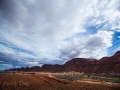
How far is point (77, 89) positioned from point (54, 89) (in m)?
3.06

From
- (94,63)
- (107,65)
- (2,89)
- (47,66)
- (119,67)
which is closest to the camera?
(2,89)

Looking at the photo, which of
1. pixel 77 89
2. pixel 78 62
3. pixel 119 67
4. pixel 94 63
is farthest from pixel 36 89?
pixel 78 62

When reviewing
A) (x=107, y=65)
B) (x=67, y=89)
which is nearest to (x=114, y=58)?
(x=107, y=65)

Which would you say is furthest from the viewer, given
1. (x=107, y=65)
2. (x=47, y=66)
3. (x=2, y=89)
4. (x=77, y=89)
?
(x=47, y=66)

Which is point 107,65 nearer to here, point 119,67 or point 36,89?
point 119,67

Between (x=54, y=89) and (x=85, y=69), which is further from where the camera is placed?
(x=85, y=69)

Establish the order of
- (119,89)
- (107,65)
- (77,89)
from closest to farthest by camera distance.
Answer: (77,89)
(119,89)
(107,65)

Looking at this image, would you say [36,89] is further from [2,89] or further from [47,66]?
[47,66]

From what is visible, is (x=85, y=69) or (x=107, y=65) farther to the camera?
(x=85, y=69)

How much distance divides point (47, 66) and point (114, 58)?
97.3 m

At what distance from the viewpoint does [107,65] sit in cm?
7762

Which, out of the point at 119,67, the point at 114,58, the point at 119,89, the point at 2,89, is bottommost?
the point at 119,89

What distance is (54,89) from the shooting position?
14.4 m

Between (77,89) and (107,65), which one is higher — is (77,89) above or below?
below
